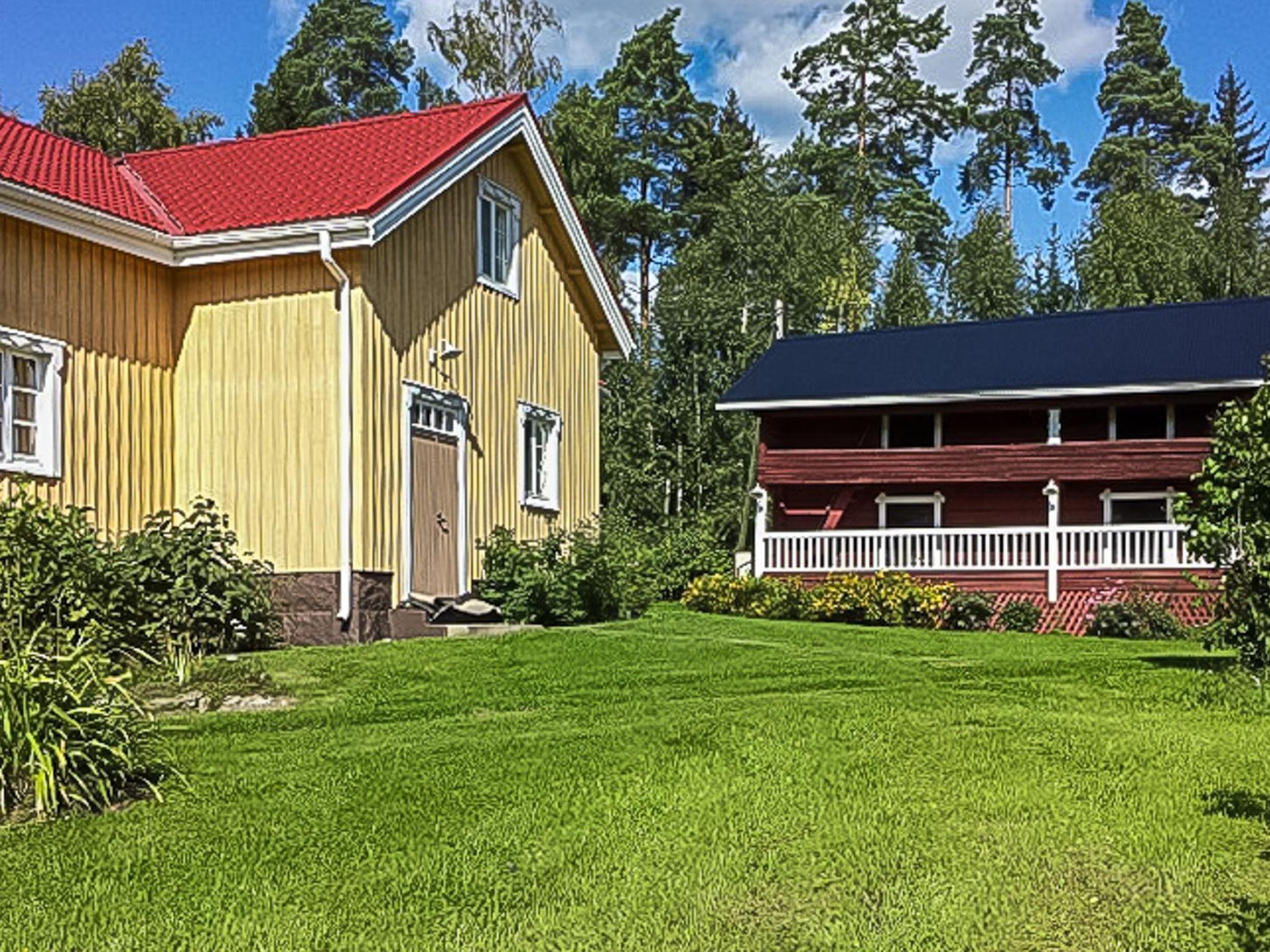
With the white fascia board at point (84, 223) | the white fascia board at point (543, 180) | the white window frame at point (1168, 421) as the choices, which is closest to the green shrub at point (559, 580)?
the white fascia board at point (543, 180)

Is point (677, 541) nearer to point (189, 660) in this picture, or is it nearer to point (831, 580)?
point (831, 580)

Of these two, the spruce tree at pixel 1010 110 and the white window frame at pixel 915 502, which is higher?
the spruce tree at pixel 1010 110

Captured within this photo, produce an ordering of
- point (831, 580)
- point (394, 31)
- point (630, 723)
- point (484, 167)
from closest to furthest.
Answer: point (630, 723) < point (484, 167) < point (831, 580) < point (394, 31)

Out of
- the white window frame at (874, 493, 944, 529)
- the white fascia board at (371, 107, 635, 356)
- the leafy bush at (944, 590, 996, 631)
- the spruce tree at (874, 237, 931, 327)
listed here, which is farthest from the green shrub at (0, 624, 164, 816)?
the spruce tree at (874, 237, 931, 327)

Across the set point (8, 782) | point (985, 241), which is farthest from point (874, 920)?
point (985, 241)

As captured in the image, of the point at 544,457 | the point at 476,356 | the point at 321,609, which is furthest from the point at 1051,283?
the point at 321,609

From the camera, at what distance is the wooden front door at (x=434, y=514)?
16281 mm

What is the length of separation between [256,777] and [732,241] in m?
32.2

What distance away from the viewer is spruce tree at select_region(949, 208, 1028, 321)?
3906 cm

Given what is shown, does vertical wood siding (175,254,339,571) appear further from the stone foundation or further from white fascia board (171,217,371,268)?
white fascia board (171,217,371,268)

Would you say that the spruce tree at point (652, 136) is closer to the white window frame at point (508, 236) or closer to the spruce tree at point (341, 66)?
the spruce tree at point (341, 66)

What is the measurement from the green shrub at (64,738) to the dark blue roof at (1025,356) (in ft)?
67.4

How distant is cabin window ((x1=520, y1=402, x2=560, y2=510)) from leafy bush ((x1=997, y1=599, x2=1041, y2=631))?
7.02 metres

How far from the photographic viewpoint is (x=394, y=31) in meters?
49.9
